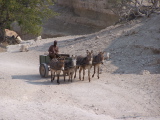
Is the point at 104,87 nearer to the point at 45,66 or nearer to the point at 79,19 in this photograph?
the point at 45,66

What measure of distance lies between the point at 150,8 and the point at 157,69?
9.48 metres

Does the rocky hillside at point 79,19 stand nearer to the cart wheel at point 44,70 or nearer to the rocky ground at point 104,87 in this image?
the rocky ground at point 104,87

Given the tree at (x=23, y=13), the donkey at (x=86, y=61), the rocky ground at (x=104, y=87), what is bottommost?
the rocky ground at (x=104, y=87)

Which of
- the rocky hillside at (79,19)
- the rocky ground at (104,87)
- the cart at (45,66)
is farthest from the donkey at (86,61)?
the rocky hillside at (79,19)

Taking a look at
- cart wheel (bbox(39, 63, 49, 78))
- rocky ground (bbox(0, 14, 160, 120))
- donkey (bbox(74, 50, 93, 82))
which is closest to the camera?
rocky ground (bbox(0, 14, 160, 120))

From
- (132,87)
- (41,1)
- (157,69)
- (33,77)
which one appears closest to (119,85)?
(132,87)

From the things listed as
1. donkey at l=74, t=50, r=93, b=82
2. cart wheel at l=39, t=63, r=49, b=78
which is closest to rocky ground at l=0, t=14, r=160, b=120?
cart wheel at l=39, t=63, r=49, b=78

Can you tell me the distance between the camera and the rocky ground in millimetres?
9008

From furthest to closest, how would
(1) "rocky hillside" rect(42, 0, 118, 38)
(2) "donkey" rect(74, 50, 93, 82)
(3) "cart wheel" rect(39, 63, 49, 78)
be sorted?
(1) "rocky hillside" rect(42, 0, 118, 38), (3) "cart wheel" rect(39, 63, 49, 78), (2) "donkey" rect(74, 50, 93, 82)

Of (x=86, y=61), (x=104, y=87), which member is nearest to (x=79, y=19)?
(x=86, y=61)

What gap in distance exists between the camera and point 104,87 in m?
12.1

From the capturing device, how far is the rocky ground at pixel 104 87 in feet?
29.6

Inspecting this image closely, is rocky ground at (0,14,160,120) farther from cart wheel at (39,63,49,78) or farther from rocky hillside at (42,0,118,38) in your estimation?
rocky hillside at (42,0,118,38)

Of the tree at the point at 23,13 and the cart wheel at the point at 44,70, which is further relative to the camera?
the tree at the point at 23,13
